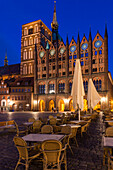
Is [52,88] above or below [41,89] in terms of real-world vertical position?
above

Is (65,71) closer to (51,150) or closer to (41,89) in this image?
(41,89)

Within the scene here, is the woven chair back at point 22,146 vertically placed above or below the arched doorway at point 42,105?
above

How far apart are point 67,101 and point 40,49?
19.4 metres

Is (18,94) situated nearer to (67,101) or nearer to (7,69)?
(67,101)

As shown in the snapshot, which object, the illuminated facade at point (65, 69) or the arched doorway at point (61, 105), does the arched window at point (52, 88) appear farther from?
the arched doorway at point (61, 105)

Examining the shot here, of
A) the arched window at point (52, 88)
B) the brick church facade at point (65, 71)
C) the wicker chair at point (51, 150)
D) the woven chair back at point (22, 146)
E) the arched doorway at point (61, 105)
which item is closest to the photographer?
the wicker chair at point (51, 150)

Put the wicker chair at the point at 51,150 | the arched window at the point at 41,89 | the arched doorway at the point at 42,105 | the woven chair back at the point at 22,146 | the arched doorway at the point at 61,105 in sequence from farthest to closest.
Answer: the arched window at the point at 41,89
the arched doorway at the point at 42,105
the arched doorway at the point at 61,105
the woven chair back at the point at 22,146
the wicker chair at the point at 51,150

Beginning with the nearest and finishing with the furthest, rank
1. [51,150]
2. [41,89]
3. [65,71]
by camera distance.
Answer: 1. [51,150]
2. [65,71]
3. [41,89]

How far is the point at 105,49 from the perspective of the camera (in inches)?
1500

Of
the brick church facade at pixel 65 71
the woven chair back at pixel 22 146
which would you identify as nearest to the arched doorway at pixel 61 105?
the brick church facade at pixel 65 71

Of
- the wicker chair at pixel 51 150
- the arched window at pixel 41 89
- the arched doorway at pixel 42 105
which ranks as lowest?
the arched doorway at pixel 42 105

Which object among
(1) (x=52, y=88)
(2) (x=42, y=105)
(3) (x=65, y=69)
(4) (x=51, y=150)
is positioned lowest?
(2) (x=42, y=105)

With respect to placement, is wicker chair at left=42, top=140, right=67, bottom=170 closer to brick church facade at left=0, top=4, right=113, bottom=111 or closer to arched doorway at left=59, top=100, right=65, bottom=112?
brick church facade at left=0, top=4, right=113, bottom=111


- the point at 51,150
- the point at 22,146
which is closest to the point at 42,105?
the point at 22,146
